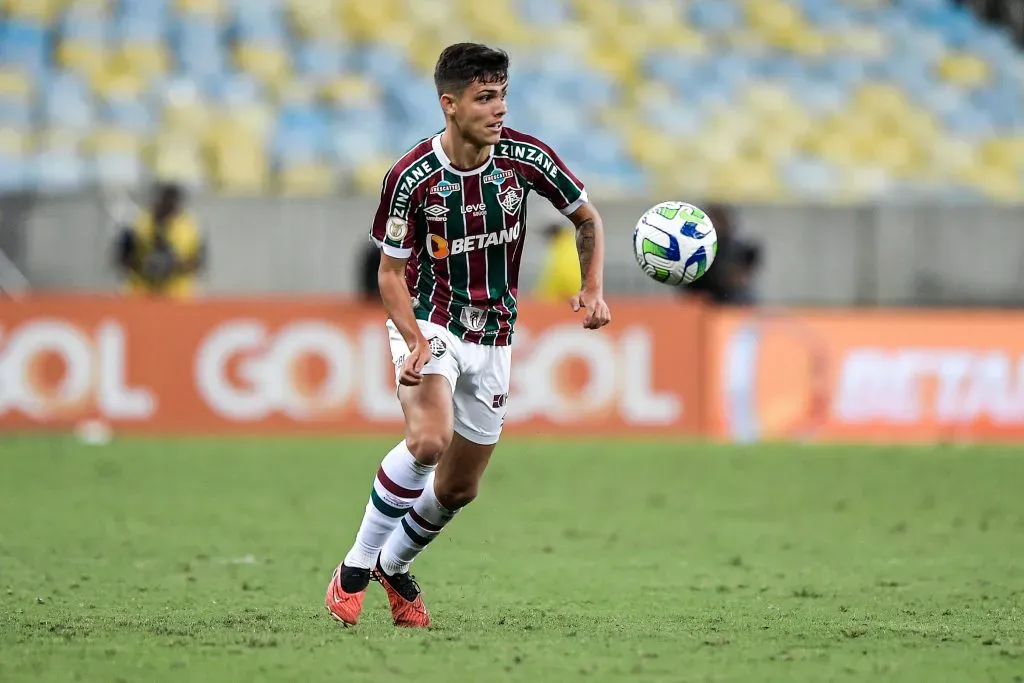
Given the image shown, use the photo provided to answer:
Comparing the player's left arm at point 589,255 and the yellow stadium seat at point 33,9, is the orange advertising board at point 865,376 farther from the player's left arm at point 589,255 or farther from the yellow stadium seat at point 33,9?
the yellow stadium seat at point 33,9

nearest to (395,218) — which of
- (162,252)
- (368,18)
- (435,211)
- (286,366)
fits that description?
(435,211)

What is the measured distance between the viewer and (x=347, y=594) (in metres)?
6.78

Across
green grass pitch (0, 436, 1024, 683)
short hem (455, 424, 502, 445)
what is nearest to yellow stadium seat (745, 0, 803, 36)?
green grass pitch (0, 436, 1024, 683)

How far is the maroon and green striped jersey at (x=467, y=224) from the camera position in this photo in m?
6.82

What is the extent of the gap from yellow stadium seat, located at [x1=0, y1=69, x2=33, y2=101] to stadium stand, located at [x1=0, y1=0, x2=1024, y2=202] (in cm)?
2

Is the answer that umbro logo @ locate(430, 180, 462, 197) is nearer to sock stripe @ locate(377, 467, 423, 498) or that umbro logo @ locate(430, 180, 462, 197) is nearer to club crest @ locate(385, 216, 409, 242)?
club crest @ locate(385, 216, 409, 242)

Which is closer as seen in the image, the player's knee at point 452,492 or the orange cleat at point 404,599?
the orange cleat at point 404,599

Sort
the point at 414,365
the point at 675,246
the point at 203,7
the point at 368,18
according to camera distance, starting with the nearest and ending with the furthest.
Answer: the point at 414,365 → the point at 675,246 → the point at 203,7 → the point at 368,18

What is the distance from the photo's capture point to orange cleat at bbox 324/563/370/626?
265 inches

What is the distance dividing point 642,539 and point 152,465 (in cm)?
550

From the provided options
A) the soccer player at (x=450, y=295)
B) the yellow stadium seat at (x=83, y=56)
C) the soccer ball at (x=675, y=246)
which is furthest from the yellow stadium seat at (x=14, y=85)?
the soccer ball at (x=675, y=246)

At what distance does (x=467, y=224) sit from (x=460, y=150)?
32 cm

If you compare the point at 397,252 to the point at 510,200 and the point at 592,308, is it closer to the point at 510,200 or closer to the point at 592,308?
the point at 510,200

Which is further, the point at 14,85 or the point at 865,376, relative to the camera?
the point at 14,85
